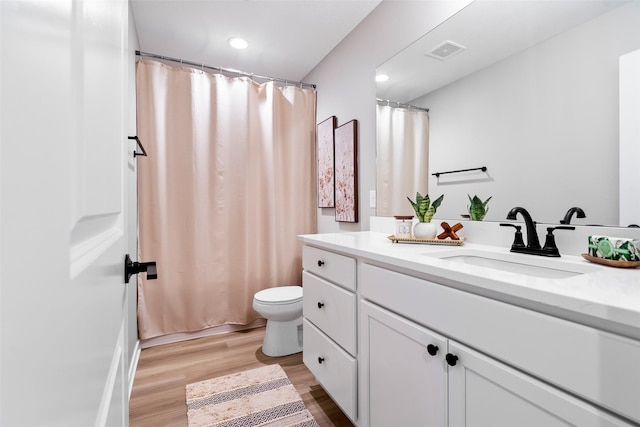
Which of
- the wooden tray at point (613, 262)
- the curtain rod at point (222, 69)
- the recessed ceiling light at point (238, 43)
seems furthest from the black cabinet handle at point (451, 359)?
the curtain rod at point (222, 69)

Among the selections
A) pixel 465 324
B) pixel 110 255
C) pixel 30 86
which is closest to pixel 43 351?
pixel 30 86

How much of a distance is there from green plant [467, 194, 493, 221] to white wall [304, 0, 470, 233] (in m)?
0.73

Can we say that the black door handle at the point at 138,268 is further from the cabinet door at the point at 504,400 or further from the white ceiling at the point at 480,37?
the white ceiling at the point at 480,37

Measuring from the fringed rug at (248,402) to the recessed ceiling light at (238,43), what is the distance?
A: 7.76ft

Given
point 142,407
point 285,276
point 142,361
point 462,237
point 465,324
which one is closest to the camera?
point 465,324

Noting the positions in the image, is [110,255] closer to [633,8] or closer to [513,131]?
[513,131]

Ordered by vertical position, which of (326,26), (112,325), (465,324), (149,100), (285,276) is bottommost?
(285,276)

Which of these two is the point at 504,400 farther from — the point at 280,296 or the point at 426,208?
the point at 280,296

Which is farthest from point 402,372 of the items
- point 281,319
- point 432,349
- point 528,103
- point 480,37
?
point 480,37

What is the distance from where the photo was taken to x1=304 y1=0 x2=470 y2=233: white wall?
67.4 inches

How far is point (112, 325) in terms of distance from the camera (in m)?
0.48

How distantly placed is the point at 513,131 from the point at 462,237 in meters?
0.52

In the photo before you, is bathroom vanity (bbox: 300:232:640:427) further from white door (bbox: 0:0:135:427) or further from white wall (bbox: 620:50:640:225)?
white door (bbox: 0:0:135:427)

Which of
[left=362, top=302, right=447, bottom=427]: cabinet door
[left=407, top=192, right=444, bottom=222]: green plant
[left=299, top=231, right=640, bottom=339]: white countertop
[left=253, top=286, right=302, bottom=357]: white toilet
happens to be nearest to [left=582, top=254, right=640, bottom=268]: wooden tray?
[left=299, top=231, right=640, bottom=339]: white countertop
